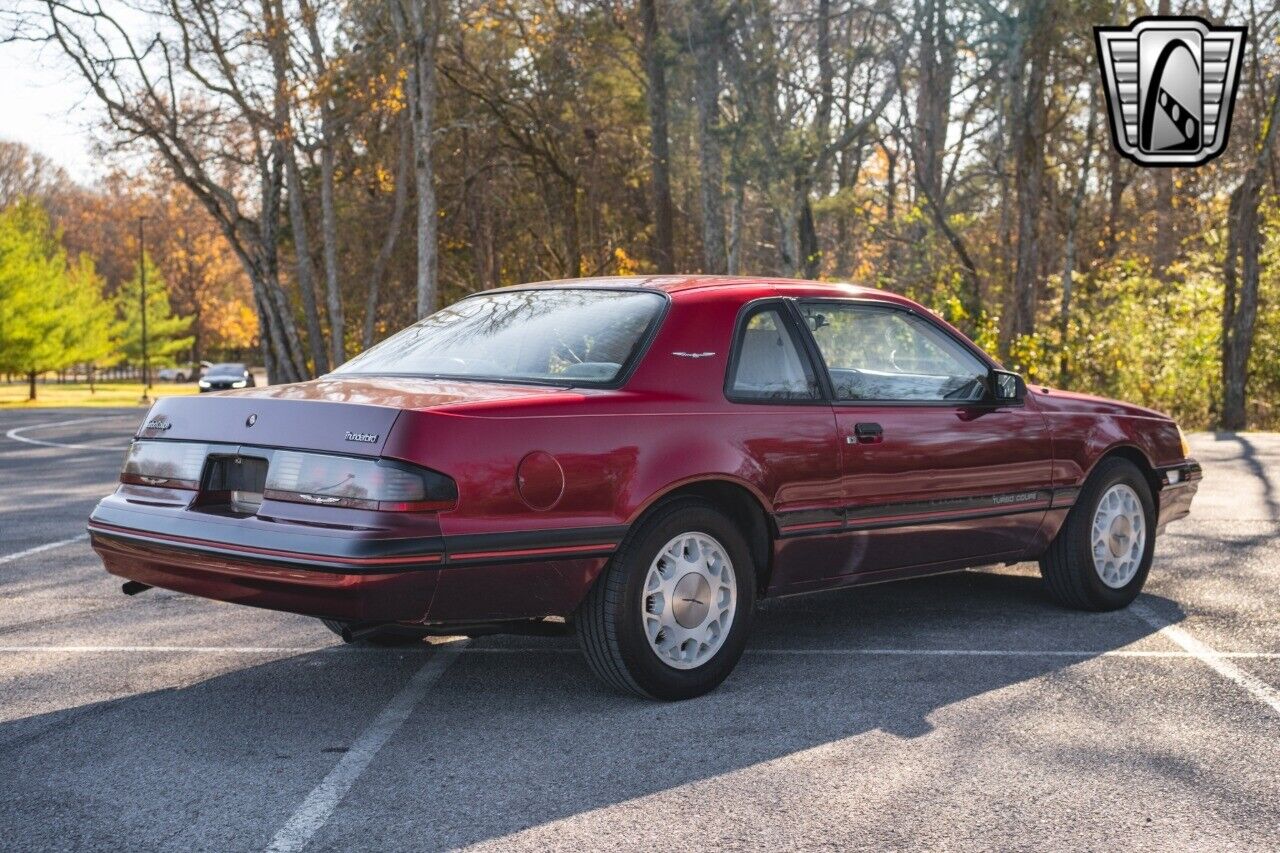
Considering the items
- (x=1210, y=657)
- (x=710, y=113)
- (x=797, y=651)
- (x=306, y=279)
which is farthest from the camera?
(x=306, y=279)

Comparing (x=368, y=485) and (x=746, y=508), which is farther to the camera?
(x=746, y=508)

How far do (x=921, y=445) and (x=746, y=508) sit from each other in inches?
38.9

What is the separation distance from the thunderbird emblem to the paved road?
1640cm

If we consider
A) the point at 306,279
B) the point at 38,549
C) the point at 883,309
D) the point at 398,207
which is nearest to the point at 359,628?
the point at 883,309

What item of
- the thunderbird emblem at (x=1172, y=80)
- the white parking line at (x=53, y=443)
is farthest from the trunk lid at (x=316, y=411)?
the thunderbird emblem at (x=1172, y=80)

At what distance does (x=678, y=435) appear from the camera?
497cm

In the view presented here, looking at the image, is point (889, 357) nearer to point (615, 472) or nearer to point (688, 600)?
point (688, 600)

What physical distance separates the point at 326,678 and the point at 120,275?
93124 mm

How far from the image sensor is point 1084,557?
6.63 meters

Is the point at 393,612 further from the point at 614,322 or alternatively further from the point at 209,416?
the point at 614,322

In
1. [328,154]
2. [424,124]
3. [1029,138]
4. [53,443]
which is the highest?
[328,154]

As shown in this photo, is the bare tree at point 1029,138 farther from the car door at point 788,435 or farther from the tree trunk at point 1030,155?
the car door at point 788,435

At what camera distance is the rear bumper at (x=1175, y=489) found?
7.07 m

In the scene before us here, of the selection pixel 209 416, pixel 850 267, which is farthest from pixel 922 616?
pixel 850 267
